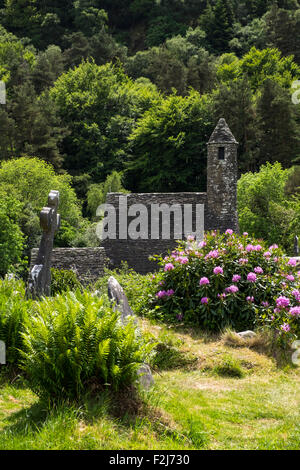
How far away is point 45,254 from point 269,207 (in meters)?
22.7

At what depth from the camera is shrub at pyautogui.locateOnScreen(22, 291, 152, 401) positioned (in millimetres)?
4207

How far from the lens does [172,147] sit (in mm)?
37812

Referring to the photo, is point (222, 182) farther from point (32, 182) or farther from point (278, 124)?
point (278, 124)

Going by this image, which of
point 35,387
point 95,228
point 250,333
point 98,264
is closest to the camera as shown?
point 35,387

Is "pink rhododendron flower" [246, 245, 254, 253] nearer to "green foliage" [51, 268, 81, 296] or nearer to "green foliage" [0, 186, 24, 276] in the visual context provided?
"green foliage" [51, 268, 81, 296]

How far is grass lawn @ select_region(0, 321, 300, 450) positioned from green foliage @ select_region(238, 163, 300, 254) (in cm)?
2209

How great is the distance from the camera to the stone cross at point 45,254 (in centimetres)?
851

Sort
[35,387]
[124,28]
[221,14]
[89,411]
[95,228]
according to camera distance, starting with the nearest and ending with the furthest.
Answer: [89,411]
[35,387]
[95,228]
[221,14]
[124,28]

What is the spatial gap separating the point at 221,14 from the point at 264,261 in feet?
193

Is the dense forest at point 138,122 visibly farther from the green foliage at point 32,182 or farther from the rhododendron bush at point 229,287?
the rhododendron bush at point 229,287

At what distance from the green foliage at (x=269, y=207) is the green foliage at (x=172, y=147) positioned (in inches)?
251

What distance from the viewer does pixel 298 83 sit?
1556 inches
